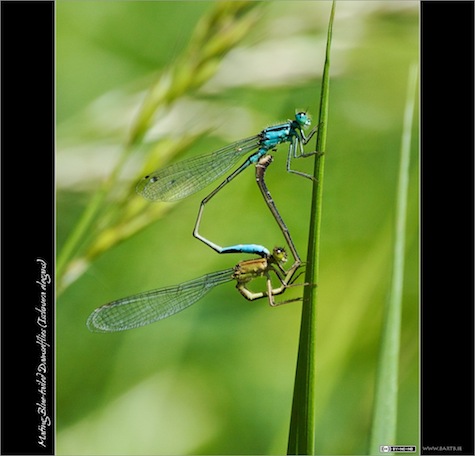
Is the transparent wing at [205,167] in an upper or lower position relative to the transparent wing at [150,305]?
upper

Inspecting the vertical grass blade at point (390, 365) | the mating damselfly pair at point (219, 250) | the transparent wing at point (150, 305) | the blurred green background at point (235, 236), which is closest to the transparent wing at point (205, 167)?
the mating damselfly pair at point (219, 250)

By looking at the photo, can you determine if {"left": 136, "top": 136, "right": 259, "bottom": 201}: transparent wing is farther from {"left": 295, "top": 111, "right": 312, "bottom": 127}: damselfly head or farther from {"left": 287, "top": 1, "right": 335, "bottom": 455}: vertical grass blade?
{"left": 287, "top": 1, "right": 335, "bottom": 455}: vertical grass blade

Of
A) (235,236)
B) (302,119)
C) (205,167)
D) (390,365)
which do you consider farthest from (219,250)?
(390,365)

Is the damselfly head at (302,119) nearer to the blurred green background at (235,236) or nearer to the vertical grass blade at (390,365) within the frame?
the blurred green background at (235,236)

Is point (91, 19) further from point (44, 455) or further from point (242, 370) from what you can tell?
point (44, 455)

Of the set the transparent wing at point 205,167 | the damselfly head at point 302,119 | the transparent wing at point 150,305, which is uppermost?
the damselfly head at point 302,119

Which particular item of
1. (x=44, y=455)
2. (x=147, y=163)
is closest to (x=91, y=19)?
(x=147, y=163)

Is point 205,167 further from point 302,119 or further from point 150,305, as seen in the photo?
point 150,305
